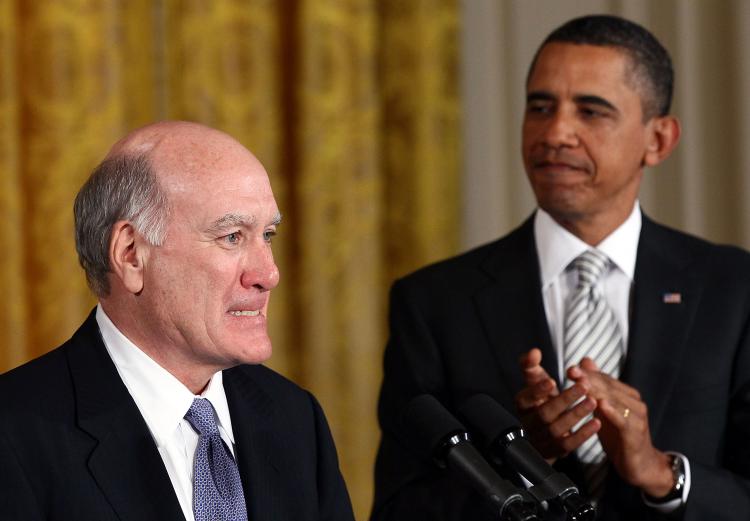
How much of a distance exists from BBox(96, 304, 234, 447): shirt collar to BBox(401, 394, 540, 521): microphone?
358mm

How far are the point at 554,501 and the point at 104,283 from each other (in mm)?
797

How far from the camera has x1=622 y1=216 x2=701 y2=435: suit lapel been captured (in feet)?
8.44

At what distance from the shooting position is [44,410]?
70.5 inches

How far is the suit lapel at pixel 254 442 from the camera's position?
6.35 ft

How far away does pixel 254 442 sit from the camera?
1995mm

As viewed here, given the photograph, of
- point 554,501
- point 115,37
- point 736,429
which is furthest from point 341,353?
point 554,501

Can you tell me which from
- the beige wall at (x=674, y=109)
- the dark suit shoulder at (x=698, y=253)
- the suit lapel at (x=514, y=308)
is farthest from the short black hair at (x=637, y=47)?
the beige wall at (x=674, y=109)

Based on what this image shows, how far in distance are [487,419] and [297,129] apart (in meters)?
2.06

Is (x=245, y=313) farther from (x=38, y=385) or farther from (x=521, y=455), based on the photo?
(x=521, y=455)

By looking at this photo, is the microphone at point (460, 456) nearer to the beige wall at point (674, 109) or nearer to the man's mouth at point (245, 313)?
the man's mouth at point (245, 313)

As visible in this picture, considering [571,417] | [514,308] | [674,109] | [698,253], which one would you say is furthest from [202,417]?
[674,109]

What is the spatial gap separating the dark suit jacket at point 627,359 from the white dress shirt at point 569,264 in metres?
0.03

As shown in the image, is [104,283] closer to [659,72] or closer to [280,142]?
[659,72]

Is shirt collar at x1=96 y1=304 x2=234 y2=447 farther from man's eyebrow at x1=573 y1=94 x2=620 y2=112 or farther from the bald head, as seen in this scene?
man's eyebrow at x1=573 y1=94 x2=620 y2=112
